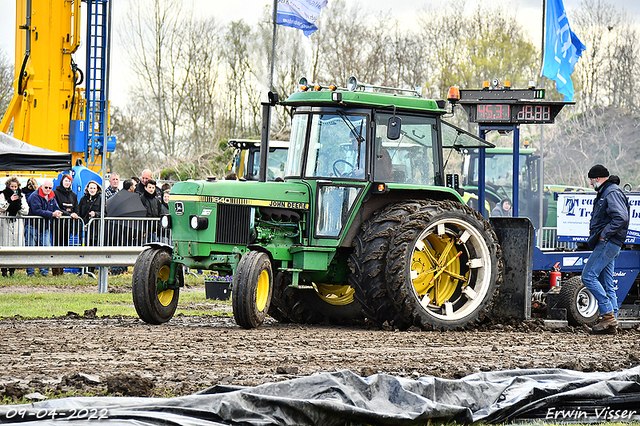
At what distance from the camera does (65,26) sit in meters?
17.8

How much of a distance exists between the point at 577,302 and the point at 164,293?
5171 millimetres

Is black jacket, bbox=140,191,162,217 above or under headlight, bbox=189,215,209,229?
above

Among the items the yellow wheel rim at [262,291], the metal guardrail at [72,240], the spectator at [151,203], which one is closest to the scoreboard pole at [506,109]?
the yellow wheel rim at [262,291]

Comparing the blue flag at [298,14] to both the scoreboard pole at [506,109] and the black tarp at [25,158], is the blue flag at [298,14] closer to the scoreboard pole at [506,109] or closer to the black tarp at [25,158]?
the black tarp at [25,158]

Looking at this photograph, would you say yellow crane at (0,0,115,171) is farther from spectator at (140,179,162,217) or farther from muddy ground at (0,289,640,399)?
muddy ground at (0,289,640,399)

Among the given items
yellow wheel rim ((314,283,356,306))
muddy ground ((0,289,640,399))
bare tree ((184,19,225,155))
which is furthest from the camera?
bare tree ((184,19,225,155))

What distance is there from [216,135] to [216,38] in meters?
4.53

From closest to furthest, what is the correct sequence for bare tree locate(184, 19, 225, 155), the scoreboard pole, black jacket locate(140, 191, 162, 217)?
the scoreboard pole, black jacket locate(140, 191, 162, 217), bare tree locate(184, 19, 225, 155)

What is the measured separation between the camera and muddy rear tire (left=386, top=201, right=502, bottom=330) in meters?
9.41

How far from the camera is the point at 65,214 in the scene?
51.5ft

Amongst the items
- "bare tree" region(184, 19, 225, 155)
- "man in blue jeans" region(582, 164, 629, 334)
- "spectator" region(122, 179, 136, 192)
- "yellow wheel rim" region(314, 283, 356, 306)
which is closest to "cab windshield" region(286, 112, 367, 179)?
"yellow wheel rim" region(314, 283, 356, 306)

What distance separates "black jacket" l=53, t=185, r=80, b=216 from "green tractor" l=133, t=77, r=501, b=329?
6.71 meters

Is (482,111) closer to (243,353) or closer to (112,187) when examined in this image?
(243,353)

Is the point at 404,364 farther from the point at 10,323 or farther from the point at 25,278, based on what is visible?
the point at 25,278
